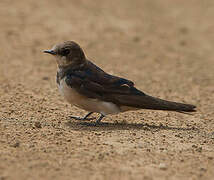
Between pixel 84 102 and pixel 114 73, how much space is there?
13.4 feet

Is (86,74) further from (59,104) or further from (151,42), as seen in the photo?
(151,42)

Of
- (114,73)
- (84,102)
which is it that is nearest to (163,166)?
(84,102)

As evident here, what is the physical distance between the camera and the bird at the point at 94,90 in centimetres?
716

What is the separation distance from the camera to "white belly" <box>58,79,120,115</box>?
7.11 metres

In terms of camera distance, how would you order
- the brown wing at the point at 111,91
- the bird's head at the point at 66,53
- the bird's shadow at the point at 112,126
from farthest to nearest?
the bird's head at the point at 66,53
the brown wing at the point at 111,91
the bird's shadow at the point at 112,126

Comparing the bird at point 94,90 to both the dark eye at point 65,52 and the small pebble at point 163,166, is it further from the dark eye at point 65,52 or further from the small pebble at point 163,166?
the small pebble at point 163,166

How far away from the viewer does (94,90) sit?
7.22 metres

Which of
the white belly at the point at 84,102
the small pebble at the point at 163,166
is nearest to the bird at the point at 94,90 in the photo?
the white belly at the point at 84,102

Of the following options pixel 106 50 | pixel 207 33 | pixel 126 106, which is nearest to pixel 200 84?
pixel 106 50

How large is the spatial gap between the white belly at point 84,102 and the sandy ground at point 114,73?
0.28 meters

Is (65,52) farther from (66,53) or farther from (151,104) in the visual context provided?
(151,104)

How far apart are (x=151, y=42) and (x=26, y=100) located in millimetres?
6437

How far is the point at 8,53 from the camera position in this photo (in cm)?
1185

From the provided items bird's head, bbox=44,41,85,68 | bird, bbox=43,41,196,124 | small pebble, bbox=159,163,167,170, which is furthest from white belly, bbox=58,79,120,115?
small pebble, bbox=159,163,167,170
